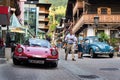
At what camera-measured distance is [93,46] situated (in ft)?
90.5

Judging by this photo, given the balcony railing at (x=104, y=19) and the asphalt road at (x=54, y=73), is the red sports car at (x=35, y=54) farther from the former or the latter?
the balcony railing at (x=104, y=19)

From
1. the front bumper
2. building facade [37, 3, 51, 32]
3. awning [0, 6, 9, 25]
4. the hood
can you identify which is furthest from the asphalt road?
building facade [37, 3, 51, 32]

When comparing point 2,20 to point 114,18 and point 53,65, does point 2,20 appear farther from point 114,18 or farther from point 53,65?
point 114,18

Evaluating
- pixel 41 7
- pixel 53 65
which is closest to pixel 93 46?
pixel 53 65

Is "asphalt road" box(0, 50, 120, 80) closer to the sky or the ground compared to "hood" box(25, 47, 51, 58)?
closer to the ground

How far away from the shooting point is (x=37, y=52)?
53.2 ft

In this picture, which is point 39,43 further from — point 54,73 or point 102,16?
point 102,16

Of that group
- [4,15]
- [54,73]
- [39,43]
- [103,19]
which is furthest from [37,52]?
[103,19]

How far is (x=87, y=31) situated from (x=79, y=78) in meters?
38.2

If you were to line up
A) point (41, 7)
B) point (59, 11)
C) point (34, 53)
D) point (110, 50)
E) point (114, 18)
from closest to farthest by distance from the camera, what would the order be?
point (34, 53) → point (110, 50) → point (114, 18) → point (41, 7) → point (59, 11)

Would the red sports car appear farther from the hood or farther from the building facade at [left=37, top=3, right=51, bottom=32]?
the building facade at [left=37, top=3, right=51, bottom=32]

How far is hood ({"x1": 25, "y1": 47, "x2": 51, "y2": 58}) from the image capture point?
16.1 metres

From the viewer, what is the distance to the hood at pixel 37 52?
632 inches

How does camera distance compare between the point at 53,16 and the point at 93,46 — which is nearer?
the point at 93,46
